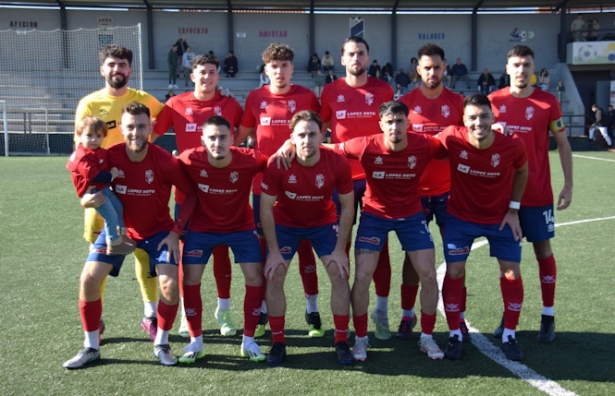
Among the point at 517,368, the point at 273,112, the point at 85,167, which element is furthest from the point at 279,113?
the point at 517,368

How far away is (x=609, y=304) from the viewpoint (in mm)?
5465

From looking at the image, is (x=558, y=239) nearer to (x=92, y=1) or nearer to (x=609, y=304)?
(x=609, y=304)

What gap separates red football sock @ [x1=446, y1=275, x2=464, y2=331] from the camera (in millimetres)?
4527

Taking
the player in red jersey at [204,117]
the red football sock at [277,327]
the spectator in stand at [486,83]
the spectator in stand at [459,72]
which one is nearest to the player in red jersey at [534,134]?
the red football sock at [277,327]

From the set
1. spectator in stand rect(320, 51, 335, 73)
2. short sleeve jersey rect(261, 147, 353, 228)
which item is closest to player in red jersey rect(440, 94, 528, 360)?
short sleeve jersey rect(261, 147, 353, 228)

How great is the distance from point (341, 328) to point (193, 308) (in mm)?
1023

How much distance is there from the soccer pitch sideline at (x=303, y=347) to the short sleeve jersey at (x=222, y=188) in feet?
2.98

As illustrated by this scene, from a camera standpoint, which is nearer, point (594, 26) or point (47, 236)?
point (47, 236)

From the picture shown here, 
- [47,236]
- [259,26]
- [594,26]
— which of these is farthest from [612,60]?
[47,236]

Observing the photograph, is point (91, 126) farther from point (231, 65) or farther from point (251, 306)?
point (231, 65)

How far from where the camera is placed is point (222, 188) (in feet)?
14.9

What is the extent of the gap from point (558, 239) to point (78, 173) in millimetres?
6022

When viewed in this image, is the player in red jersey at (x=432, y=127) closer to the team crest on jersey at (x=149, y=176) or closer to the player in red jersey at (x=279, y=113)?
the player in red jersey at (x=279, y=113)

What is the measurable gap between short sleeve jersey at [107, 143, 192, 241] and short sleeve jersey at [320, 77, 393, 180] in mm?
1356
